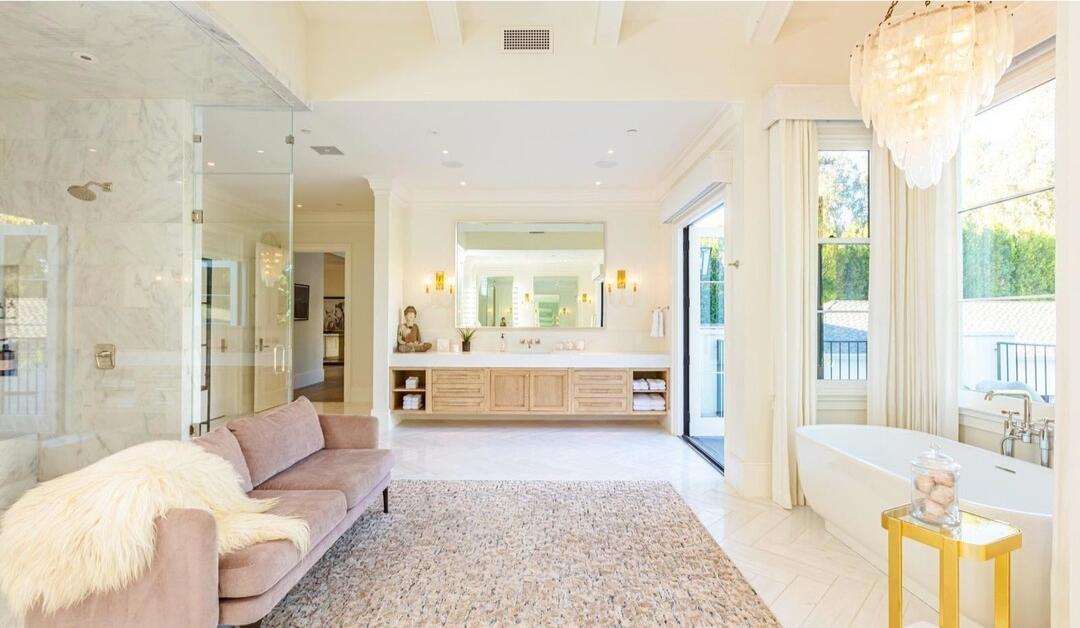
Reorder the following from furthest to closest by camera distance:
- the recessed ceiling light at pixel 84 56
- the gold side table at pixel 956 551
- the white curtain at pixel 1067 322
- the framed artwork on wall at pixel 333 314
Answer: the framed artwork on wall at pixel 333 314 → the recessed ceiling light at pixel 84 56 → the gold side table at pixel 956 551 → the white curtain at pixel 1067 322

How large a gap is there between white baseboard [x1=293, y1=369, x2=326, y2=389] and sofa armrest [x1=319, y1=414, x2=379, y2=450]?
6101mm

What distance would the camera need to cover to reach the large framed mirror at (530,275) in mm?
6039

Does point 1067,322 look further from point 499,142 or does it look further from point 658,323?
point 658,323

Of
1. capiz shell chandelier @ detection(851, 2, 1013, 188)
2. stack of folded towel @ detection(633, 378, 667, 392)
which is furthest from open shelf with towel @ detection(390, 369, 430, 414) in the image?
capiz shell chandelier @ detection(851, 2, 1013, 188)

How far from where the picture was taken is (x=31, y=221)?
3.21 meters

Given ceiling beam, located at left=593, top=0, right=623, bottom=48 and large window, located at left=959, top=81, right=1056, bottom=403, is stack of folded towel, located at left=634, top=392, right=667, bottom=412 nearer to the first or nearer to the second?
large window, located at left=959, top=81, right=1056, bottom=403

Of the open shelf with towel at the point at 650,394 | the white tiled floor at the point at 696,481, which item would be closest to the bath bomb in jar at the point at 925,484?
the white tiled floor at the point at 696,481

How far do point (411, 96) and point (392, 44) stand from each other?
42 centimetres

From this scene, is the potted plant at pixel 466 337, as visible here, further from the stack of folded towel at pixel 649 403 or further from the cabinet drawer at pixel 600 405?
the stack of folded towel at pixel 649 403

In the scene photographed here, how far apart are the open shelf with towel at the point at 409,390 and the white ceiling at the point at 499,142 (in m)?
2.28

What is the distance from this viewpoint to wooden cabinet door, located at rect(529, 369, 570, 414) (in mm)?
5449

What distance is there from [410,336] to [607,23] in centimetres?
395

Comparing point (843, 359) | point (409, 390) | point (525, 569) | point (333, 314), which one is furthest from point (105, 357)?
point (333, 314)

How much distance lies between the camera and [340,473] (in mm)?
2602
